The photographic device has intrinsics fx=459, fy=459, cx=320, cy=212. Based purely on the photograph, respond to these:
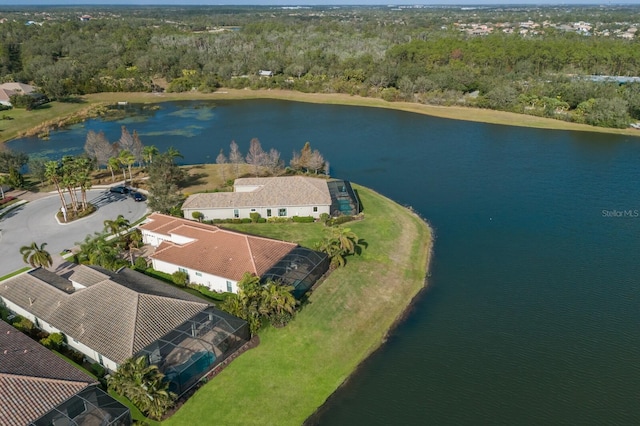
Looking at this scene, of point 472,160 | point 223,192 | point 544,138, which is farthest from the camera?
point 544,138

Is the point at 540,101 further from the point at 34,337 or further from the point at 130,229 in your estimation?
the point at 34,337

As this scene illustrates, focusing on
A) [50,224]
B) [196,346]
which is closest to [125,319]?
[196,346]

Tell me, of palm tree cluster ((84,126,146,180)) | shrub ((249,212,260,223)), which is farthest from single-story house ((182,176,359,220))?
palm tree cluster ((84,126,146,180))

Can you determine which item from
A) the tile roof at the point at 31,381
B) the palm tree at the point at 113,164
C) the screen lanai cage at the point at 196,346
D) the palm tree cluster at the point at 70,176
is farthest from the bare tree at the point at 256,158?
the tile roof at the point at 31,381

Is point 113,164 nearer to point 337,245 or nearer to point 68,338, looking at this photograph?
point 68,338

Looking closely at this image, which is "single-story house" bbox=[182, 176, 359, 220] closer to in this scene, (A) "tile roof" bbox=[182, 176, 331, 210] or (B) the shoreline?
(A) "tile roof" bbox=[182, 176, 331, 210]

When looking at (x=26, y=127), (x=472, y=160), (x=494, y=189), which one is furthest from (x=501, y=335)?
(x=26, y=127)

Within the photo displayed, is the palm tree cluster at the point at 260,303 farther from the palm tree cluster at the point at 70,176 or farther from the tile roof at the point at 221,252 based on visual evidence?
the palm tree cluster at the point at 70,176
